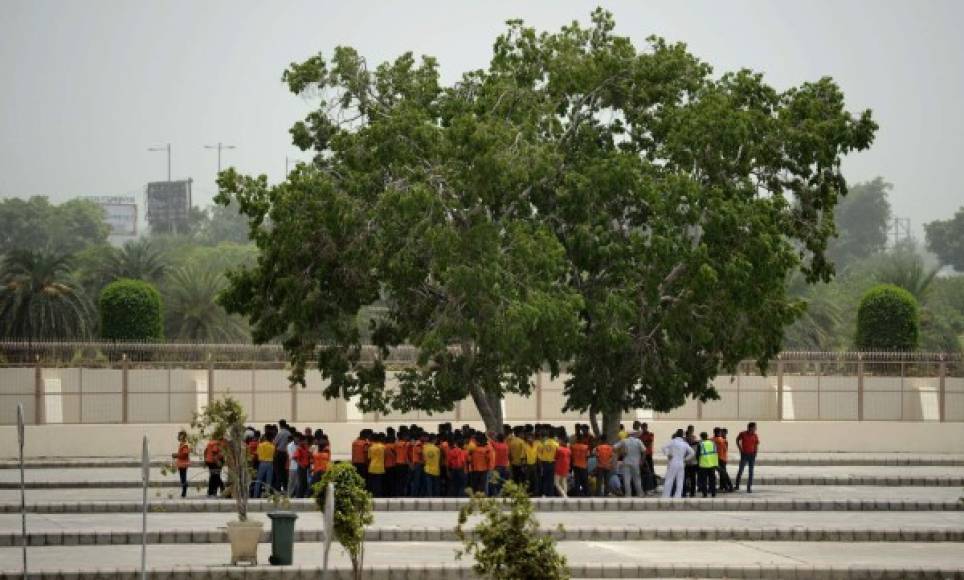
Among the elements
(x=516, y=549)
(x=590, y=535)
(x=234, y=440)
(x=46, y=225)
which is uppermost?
(x=46, y=225)

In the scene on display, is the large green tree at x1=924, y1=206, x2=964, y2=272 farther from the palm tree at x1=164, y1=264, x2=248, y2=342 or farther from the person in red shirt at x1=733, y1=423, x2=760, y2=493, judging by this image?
the person in red shirt at x1=733, y1=423, x2=760, y2=493

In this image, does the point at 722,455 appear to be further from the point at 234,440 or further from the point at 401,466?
the point at 234,440

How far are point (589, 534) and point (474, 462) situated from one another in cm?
603

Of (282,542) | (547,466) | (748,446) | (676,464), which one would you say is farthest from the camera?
(748,446)

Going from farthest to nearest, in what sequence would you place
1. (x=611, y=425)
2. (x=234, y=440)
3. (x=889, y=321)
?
(x=889, y=321)
(x=611, y=425)
(x=234, y=440)

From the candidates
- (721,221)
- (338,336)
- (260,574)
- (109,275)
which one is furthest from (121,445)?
(109,275)

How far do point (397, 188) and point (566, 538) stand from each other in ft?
33.4

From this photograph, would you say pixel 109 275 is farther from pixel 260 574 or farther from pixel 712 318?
→ pixel 260 574

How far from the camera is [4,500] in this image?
32406mm

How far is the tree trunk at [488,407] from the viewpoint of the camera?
3709 cm

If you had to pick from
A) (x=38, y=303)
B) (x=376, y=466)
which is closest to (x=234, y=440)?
(x=376, y=466)

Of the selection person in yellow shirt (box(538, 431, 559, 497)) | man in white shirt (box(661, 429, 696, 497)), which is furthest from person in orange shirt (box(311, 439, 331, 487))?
man in white shirt (box(661, 429, 696, 497))

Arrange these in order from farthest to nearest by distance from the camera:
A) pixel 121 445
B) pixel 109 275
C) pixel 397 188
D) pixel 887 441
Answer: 1. pixel 109 275
2. pixel 887 441
3. pixel 121 445
4. pixel 397 188

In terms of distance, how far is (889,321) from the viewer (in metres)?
54.9
